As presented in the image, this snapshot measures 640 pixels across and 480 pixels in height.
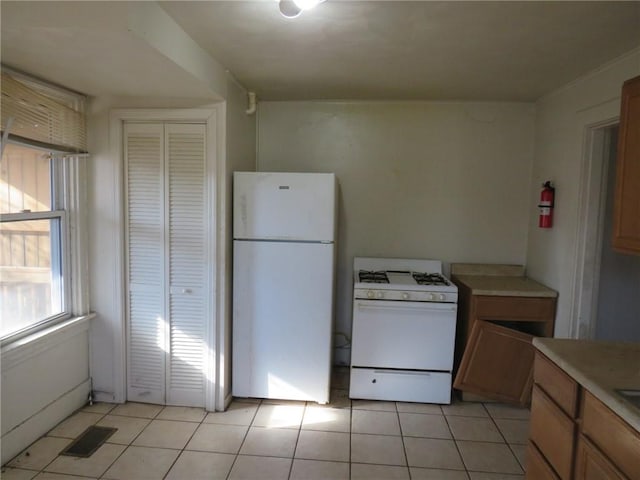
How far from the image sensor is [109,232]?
9.10ft

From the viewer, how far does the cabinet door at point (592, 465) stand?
52.6 inches

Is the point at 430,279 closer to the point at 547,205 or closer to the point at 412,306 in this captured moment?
the point at 412,306

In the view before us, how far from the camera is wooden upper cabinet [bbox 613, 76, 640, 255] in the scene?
67.4 inches

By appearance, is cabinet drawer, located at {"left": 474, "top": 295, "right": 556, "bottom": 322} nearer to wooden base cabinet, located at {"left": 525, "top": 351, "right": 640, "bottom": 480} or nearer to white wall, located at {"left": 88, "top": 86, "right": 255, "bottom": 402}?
wooden base cabinet, located at {"left": 525, "top": 351, "right": 640, "bottom": 480}

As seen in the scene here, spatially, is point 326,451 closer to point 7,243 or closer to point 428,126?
point 7,243

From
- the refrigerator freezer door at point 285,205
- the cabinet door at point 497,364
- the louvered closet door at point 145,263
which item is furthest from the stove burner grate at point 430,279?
the louvered closet door at point 145,263

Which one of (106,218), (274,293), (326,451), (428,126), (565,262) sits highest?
(428,126)

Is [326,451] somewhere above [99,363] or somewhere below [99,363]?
below

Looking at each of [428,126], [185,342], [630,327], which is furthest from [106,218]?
[630,327]

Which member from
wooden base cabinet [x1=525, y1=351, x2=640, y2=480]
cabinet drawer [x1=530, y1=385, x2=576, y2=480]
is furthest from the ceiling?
cabinet drawer [x1=530, y1=385, x2=576, y2=480]

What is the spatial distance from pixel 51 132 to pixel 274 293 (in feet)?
5.42

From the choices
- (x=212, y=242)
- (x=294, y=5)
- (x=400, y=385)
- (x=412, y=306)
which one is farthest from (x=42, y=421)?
(x=294, y=5)

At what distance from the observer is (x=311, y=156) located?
3.51 meters

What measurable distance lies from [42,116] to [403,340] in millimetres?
2622
